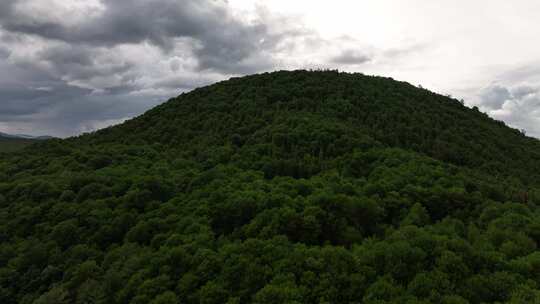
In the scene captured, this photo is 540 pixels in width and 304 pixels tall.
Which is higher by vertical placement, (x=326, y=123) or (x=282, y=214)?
(x=326, y=123)

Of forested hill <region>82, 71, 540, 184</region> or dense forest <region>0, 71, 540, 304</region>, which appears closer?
dense forest <region>0, 71, 540, 304</region>

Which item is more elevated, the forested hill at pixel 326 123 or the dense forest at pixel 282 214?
the forested hill at pixel 326 123

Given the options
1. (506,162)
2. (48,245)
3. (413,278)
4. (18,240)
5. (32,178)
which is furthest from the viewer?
(506,162)

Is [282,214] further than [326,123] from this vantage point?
No

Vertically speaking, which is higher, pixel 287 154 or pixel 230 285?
pixel 287 154

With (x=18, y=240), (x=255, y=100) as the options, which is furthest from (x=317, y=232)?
(x=255, y=100)

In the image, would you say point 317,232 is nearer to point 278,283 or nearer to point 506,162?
point 278,283

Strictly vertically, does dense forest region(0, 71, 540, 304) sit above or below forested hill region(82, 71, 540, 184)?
below

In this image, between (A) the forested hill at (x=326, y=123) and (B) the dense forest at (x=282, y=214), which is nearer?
(B) the dense forest at (x=282, y=214)
